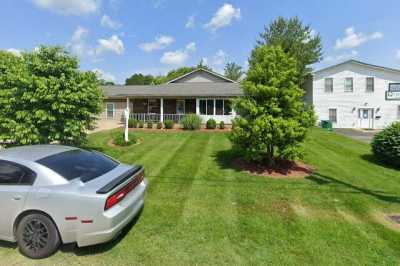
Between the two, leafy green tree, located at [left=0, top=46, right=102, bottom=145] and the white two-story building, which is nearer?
leafy green tree, located at [left=0, top=46, right=102, bottom=145]

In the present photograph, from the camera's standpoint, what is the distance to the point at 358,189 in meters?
6.95

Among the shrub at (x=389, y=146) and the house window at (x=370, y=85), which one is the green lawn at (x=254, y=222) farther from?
the house window at (x=370, y=85)

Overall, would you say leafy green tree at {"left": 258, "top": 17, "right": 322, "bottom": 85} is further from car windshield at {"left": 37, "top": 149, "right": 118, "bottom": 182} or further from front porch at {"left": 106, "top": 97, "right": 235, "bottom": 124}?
car windshield at {"left": 37, "top": 149, "right": 118, "bottom": 182}

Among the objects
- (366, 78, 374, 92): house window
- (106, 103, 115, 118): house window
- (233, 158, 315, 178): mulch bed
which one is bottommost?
(233, 158, 315, 178): mulch bed

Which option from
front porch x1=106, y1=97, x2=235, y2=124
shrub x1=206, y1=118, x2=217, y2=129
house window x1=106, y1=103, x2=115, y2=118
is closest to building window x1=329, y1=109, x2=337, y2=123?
front porch x1=106, y1=97, x2=235, y2=124

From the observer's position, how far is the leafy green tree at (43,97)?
833 cm

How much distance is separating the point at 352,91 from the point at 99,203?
2846 centimetres

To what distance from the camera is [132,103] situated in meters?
26.3

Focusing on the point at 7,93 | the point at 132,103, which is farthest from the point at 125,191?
the point at 132,103

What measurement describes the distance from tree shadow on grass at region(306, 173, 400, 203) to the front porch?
1376cm

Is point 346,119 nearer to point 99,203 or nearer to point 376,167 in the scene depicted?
point 376,167

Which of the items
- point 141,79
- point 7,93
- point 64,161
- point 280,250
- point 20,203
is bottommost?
point 280,250

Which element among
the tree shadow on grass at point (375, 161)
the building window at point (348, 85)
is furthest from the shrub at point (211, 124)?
the building window at point (348, 85)

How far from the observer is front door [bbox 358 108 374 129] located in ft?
84.7
